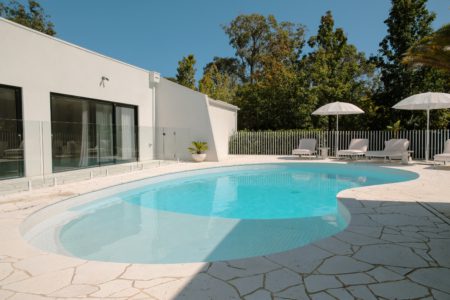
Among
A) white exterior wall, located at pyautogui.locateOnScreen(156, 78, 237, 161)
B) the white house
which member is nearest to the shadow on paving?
the white house

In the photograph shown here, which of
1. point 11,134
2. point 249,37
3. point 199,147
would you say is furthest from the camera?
point 249,37

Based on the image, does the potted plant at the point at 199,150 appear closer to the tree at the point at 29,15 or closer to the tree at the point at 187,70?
the tree at the point at 187,70

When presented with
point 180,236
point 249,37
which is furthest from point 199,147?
point 249,37

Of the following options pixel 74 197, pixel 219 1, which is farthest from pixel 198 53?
pixel 74 197

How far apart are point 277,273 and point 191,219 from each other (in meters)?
3.09

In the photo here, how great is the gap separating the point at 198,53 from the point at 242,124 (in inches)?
327

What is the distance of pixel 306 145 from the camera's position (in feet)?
49.0

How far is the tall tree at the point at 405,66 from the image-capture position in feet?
48.6

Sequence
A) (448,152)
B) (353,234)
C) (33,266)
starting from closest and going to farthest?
(33,266) < (353,234) < (448,152)

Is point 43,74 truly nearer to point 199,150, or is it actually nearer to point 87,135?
point 87,135

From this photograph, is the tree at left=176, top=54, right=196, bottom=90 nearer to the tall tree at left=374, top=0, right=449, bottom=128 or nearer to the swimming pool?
the tall tree at left=374, top=0, right=449, bottom=128

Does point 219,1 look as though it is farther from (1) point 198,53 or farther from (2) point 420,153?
(2) point 420,153

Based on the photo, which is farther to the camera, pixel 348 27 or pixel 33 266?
pixel 348 27

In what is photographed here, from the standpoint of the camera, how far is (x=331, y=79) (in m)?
18.0
